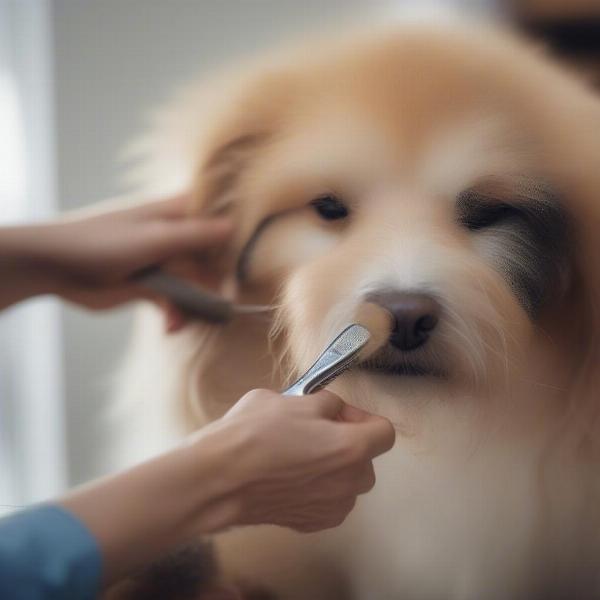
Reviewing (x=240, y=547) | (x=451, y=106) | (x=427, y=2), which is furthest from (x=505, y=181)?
(x=240, y=547)

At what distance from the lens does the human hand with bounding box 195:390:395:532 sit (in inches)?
23.8

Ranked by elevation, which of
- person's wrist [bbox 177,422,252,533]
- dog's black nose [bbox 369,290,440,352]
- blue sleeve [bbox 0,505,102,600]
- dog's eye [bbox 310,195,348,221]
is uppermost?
dog's eye [bbox 310,195,348,221]

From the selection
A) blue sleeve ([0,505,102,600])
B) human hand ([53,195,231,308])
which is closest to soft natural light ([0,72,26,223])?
human hand ([53,195,231,308])

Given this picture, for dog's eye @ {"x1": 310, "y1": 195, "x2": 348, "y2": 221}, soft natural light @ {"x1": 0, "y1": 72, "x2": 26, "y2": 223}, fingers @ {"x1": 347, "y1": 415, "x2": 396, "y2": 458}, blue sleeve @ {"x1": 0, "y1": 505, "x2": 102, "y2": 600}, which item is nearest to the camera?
blue sleeve @ {"x1": 0, "y1": 505, "x2": 102, "y2": 600}

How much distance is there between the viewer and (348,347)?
2.19 ft

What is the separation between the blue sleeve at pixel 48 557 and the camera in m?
0.52

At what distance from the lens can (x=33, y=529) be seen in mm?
536

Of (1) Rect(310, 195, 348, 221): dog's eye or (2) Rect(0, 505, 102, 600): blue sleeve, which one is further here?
(1) Rect(310, 195, 348, 221): dog's eye

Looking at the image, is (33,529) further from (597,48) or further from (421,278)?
(597,48)

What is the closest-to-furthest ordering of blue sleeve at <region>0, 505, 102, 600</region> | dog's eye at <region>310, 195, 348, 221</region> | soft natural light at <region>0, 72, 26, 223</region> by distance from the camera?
1. blue sleeve at <region>0, 505, 102, 600</region>
2. dog's eye at <region>310, 195, 348, 221</region>
3. soft natural light at <region>0, 72, 26, 223</region>

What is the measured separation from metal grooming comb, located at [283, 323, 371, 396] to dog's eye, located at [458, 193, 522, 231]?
5.6 inches

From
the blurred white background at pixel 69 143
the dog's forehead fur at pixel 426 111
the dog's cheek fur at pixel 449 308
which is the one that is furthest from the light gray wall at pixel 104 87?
the dog's cheek fur at pixel 449 308

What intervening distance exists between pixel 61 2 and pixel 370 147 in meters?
0.43

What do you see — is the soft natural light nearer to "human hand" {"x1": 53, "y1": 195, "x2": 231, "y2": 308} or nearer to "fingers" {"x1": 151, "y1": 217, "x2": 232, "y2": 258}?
"human hand" {"x1": 53, "y1": 195, "x2": 231, "y2": 308}
